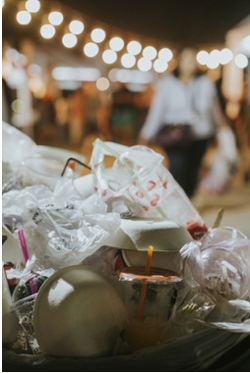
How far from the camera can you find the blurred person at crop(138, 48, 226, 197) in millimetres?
4953

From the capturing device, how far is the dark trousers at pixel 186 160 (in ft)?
16.4

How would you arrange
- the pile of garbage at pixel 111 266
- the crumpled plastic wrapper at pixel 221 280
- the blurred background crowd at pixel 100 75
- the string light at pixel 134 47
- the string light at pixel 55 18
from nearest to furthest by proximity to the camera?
the pile of garbage at pixel 111 266
the crumpled plastic wrapper at pixel 221 280
the string light at pixel 55 18
the blurred background crowd at pixel 100 75
the string light at pixel 134 47

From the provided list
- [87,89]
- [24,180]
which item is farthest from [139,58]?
[24,180]

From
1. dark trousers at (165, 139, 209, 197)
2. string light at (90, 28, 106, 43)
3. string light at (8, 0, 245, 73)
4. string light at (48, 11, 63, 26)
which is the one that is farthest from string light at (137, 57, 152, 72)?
dark trousers at (165, 139, 209, 197)

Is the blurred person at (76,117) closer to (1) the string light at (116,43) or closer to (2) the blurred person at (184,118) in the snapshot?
(1) the string light at (116,43)

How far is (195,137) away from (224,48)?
2115 millimetres

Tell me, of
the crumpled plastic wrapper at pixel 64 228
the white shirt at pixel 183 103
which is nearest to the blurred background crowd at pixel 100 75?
the white shirt at pixel 183 103

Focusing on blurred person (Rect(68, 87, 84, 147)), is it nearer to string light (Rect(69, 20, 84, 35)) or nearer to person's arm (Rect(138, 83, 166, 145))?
string light (Rect(69, 20, 84, 35))

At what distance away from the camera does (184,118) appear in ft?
16.6

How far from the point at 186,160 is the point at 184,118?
0.35 meters

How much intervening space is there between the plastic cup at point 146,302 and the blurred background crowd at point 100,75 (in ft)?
15.5

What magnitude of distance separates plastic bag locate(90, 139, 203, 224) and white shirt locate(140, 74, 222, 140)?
3362 millimetres

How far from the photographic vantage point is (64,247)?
1.27m

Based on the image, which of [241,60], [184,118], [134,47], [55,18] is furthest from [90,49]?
[184,118]
